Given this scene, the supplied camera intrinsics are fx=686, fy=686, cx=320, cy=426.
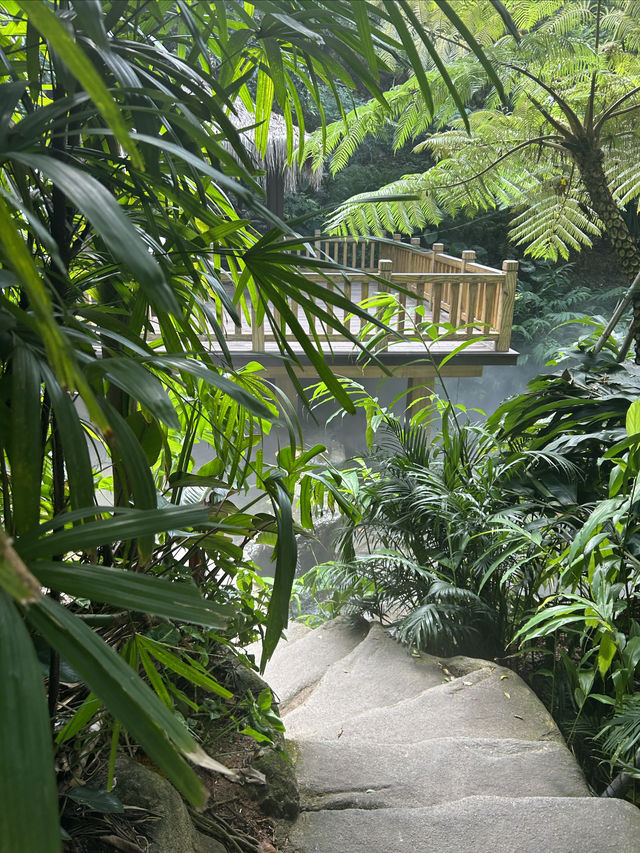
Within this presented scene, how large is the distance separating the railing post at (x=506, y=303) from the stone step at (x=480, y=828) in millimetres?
4029

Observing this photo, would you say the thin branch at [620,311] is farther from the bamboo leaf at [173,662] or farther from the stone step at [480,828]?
the bamboo leaf at [173,662]

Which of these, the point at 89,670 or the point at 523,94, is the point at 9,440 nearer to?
the point at 89,670

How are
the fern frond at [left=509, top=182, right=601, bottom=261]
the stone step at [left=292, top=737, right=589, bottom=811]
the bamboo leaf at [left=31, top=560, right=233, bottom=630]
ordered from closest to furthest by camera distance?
1. the bamboo leaf at [left=31, top=560, right=233, bottom=630]
2. the stone step at [left=292, top=737, right=589, bottom=811]
3. the fern frond at [left=509, top=182, right=601, bottom=261]

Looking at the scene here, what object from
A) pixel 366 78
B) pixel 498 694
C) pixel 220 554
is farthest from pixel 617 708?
pixel 366 78

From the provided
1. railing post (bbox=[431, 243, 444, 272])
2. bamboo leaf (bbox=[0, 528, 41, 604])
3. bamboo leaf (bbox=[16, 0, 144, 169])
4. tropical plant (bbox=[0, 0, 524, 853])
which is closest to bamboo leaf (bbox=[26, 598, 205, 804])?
tropical plant (bbox=[0, 0, 524, 853])

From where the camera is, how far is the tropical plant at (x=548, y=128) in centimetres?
306

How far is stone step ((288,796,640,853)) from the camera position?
3.92 ft

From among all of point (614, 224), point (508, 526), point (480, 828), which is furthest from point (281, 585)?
point (614, 224)

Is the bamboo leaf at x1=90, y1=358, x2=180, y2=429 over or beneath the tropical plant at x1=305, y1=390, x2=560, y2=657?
over

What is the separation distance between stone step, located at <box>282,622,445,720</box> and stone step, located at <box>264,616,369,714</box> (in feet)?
0.45

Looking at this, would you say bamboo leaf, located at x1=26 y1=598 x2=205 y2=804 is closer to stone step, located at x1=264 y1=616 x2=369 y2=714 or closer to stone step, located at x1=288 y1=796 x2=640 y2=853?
stone step, located at x1=288 y1=796 x2=640 y2=853

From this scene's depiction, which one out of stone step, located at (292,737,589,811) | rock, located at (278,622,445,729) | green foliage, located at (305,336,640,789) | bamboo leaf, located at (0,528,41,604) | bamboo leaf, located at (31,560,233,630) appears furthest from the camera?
rock, located at (278,622,445,729)

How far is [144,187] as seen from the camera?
79 centimetres

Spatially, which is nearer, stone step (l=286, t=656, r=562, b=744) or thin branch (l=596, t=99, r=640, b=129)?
stone step (l=286, t=656, r=562, b=744)
